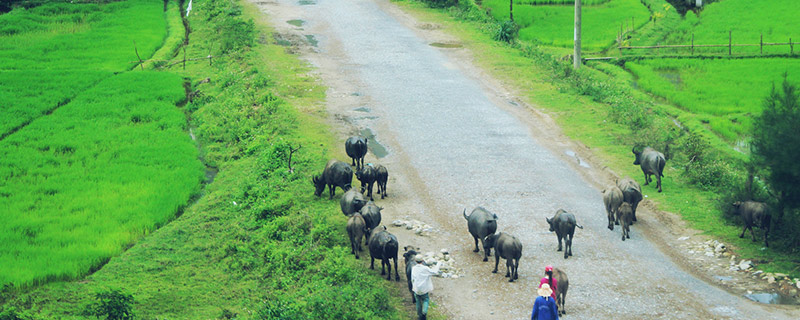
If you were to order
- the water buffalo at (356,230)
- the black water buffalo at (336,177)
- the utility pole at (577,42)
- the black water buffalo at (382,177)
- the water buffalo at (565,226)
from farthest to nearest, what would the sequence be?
the utility pole at (577,42) < the black water buffalo at (382,177) < the black water buffalo at (336,177) < the water buffalo at (356,230) < the water buffalo at (565,226)

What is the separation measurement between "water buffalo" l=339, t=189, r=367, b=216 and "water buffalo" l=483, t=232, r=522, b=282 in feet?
11.8

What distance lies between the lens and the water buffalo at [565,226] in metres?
17.6

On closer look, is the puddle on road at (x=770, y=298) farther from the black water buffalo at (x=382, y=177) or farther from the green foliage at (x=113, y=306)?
the green foliage at (x=113, y=306)

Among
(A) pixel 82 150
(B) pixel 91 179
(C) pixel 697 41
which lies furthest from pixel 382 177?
(C) pixel 697 41

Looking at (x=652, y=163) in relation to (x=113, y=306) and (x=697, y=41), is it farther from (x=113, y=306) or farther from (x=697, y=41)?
(x=697, y=41)

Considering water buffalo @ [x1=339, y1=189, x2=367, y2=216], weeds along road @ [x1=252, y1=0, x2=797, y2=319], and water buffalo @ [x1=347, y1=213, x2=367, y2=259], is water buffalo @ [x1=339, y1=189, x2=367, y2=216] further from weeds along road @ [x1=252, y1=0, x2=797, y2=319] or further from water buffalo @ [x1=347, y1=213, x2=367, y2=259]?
weeds along road @ [x1=252, y1=0, x2=797, y2=319]

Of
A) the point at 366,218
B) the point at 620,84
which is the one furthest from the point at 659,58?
the point at 366,218

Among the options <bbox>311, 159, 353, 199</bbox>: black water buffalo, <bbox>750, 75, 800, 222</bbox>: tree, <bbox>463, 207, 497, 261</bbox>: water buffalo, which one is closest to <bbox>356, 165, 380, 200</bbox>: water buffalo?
<bbox>311, 159, 353, 199</bbox>: black water buffalo

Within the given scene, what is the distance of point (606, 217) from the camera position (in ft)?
66.8

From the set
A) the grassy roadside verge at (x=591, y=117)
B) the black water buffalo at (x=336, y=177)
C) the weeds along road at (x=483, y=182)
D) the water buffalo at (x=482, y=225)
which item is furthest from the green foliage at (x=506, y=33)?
the water buffalo at (x=482, y=225)

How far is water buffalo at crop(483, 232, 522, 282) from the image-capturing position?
16.5 meters

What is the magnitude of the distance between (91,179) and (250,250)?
8196 mm

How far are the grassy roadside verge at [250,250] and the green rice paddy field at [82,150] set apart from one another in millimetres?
815

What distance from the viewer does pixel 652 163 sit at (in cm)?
2158
